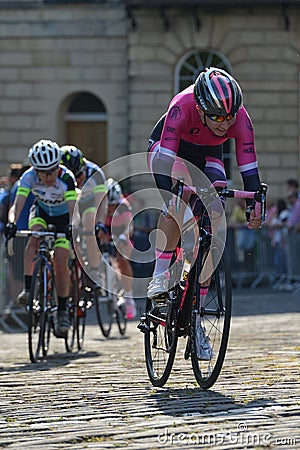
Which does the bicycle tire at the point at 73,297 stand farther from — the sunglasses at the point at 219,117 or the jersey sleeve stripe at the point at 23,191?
the sunglasses at the point at 219,117

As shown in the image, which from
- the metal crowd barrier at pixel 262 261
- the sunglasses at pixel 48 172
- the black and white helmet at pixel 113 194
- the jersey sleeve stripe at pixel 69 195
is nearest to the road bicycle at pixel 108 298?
the black and white helmet at pixel 113 194

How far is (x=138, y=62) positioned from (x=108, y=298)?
18.0 m

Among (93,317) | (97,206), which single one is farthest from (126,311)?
(93,317)

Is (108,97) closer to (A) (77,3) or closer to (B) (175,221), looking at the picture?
(A) (77,3)

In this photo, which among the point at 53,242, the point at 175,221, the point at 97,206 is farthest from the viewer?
the point at 97,206

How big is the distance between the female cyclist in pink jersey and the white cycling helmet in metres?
2.59

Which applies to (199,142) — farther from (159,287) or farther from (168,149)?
(159,287)

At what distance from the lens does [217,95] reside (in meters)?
7.14

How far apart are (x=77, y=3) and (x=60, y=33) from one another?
95 centimetres

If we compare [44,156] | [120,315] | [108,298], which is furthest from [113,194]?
[44,156]

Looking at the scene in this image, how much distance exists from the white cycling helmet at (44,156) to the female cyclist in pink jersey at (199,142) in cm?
259

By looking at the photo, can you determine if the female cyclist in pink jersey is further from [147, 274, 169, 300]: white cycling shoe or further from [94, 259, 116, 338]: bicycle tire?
[94, 259, 116, 338]: bicycle tire

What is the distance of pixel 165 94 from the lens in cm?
3123

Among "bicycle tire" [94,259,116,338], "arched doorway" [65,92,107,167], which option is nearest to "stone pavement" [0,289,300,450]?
"bicycle tire" [94,259,116,338]
